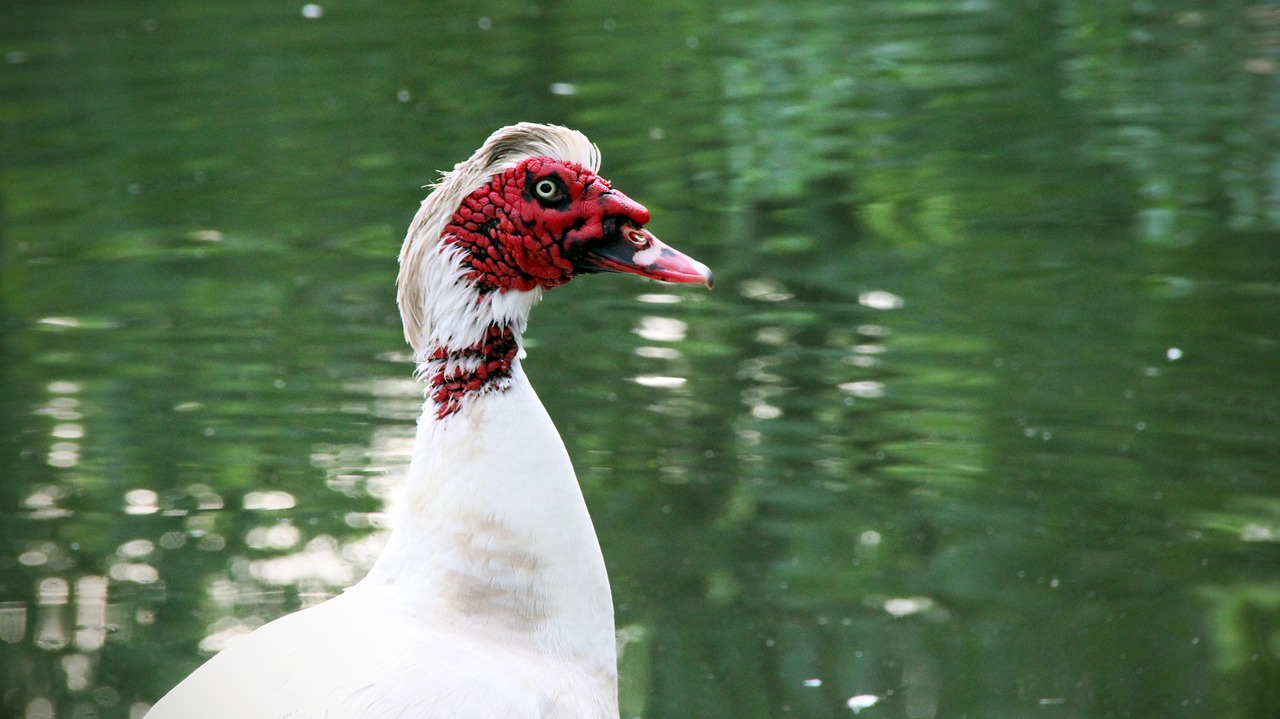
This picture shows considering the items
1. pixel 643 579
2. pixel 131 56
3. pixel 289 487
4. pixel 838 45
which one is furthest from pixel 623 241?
pixel 131 56

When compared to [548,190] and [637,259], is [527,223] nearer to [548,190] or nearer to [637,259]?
[548,190]

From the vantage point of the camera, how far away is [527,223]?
296 cm

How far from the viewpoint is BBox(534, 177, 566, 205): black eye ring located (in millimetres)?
2977

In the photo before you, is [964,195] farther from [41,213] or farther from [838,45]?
[41,213]

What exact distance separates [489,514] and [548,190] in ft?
2.04

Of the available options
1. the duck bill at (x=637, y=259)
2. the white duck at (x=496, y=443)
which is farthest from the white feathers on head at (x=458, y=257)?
the duck bill at (x=637, y=259)

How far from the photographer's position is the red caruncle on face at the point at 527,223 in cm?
295

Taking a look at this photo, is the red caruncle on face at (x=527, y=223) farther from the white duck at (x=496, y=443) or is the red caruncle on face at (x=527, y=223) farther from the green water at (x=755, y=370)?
the green water at (x=755, y=370)

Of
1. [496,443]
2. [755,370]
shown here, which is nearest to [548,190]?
[496,443]

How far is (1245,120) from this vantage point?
895cm

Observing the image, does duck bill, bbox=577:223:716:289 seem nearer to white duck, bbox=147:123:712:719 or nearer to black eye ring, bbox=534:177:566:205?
white duck, bbox=147:123:712:719

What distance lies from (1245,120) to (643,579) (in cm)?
583

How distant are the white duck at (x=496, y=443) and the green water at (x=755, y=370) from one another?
1.21 metres

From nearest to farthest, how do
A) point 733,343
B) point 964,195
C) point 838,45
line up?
point 733,343, point 964,195, point 838,45
